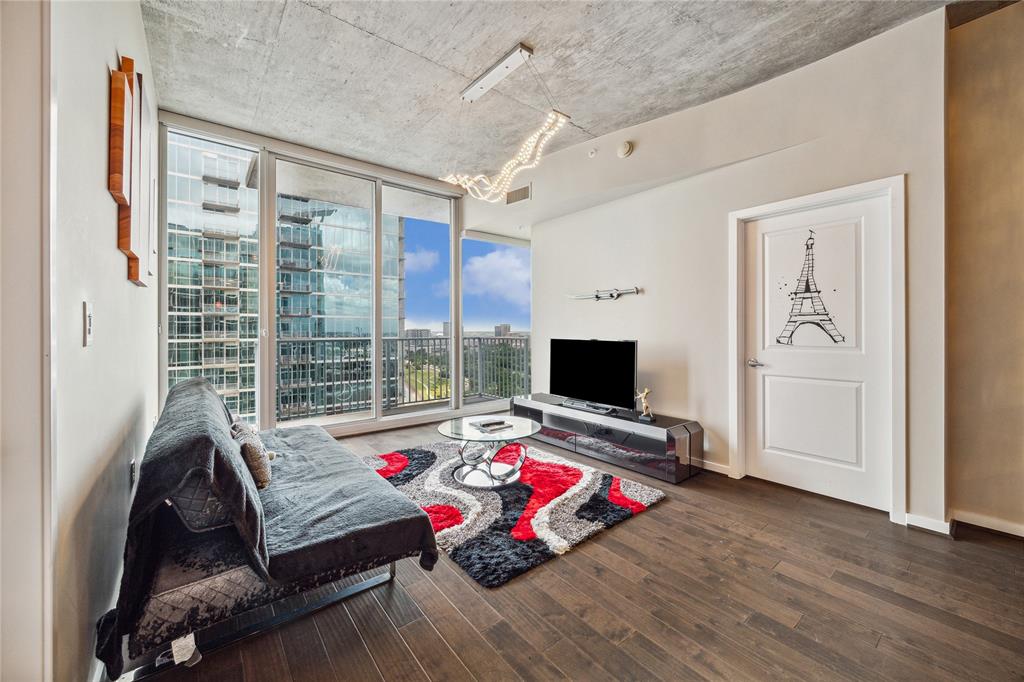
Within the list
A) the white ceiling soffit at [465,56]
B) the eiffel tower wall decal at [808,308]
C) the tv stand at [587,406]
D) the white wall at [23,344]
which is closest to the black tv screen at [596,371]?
the tv stand at [587,406]

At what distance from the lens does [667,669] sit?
1.41 metres

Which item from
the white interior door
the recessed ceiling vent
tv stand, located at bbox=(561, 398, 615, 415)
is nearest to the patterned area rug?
tv stand, located at bbox=(561, 398, 615, 415)

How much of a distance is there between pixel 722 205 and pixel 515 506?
8.54 feet

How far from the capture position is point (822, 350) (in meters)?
2.77

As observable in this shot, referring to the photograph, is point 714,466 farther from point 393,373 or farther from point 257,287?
point 257,287

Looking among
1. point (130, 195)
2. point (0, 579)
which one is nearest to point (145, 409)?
point (130, 195)

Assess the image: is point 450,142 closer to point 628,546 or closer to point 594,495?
point 594,495

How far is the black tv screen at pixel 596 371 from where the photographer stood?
3.47 meters

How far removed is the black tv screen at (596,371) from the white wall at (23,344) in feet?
10.5

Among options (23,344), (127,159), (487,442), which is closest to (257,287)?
(127,159)

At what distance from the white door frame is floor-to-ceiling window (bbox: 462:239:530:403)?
3.14 meters

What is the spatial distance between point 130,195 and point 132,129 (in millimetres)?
287

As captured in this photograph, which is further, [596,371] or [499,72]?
[596,371]

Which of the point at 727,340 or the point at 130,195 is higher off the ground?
the point at 130,195
